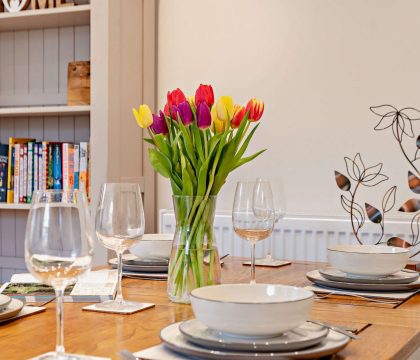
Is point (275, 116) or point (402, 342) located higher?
point (275, 116)

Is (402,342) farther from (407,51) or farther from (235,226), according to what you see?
(407,51)

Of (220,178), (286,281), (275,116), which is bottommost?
(286,281)

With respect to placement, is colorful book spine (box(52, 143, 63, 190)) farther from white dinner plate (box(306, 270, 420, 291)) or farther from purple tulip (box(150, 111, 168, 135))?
white dinner plate (box(306, 270, 420, 291))

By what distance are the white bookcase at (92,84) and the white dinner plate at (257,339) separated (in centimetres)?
191

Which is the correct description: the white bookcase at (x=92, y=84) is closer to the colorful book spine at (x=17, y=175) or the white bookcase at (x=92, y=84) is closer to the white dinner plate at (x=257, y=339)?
the colorful book spine at (x=17, y=175)

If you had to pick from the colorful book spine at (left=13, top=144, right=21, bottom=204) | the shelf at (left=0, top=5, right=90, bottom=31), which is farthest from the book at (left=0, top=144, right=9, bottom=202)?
the shelf at (left=0, top=5, right=90, bottom=31)

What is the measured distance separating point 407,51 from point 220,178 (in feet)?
4.86

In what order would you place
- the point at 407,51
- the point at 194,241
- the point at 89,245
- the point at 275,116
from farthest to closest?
the point at 275,116 → the point at 407,51 → the point at 194,241 → the point at 89,245

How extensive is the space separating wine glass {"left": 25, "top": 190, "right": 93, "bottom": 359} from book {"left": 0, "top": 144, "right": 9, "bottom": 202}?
2.30 meters

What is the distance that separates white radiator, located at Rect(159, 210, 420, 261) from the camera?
8.25 ft

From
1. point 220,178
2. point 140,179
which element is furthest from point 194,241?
point 140,179

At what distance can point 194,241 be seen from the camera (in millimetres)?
1269

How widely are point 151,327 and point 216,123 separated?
0.41 metres

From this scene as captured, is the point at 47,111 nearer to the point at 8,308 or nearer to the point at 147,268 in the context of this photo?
the point at 147,268
